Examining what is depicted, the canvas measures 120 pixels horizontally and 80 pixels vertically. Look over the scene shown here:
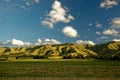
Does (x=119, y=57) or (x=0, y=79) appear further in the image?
(x=119, y=57)

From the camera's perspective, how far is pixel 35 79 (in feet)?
154

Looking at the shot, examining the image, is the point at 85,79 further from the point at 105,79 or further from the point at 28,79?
the point at 28,79

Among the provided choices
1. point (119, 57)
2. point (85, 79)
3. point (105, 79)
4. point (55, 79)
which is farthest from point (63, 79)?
point (119, 57)

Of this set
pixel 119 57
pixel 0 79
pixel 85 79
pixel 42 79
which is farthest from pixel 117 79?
pixel 119 57

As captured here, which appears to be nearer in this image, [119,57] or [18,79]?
[18,79]

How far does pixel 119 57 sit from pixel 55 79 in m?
138

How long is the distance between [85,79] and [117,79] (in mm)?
6724

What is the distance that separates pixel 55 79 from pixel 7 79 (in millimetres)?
9580

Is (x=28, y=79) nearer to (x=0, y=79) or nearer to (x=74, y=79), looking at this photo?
(x=0, y=79)

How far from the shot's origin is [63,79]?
47094mm

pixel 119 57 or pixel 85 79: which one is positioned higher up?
pixel 119 57

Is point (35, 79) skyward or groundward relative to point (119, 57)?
groundward

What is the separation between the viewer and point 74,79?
47.0 meters

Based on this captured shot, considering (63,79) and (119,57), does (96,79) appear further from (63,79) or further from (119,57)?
(119,57)
